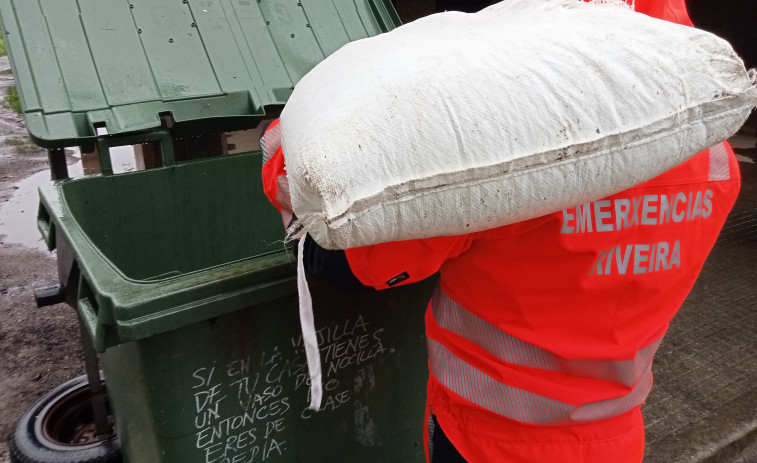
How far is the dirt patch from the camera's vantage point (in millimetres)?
2861

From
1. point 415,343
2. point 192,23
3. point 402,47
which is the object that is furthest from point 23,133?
point 402,47

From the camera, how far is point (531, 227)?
0.99m

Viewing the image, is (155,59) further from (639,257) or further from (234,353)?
(639,257)

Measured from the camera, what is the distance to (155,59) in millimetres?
2172

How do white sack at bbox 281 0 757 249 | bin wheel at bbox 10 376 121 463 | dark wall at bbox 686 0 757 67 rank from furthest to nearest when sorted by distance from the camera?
dark wall at bbox 686 0 757 67 < bin wheel at bbox 10 376 121 463 < white sack at bbox 281 0 757 249

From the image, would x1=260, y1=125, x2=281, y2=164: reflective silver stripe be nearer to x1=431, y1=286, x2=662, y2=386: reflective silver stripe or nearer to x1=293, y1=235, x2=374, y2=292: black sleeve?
x1=293, y1=235, x2=374, y2=292: black sleeve

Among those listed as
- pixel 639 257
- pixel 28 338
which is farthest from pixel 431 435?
pixel 28 338

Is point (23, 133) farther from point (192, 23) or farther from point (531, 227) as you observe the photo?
point (531, 227)

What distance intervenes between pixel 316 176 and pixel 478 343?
56 centimetres

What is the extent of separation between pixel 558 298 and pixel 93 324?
90cm

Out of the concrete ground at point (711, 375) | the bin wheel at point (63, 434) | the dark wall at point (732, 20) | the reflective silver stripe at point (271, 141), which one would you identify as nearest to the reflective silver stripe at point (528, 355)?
the reflective silver stripe at point (271, 141)

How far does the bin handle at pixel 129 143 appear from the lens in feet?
6.53

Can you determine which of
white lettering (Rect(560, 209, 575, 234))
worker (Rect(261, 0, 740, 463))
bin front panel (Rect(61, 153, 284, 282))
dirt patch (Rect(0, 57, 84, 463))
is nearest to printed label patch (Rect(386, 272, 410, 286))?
worker (Rect(261, 0, 740, 463))

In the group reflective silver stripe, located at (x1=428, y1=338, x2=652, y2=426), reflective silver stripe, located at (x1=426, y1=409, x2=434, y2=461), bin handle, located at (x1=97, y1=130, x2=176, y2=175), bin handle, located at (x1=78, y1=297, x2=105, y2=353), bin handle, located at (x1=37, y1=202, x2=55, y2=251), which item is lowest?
reflective silver stripe, located at (x1=426, y1=409, x2=434, y2=461)
